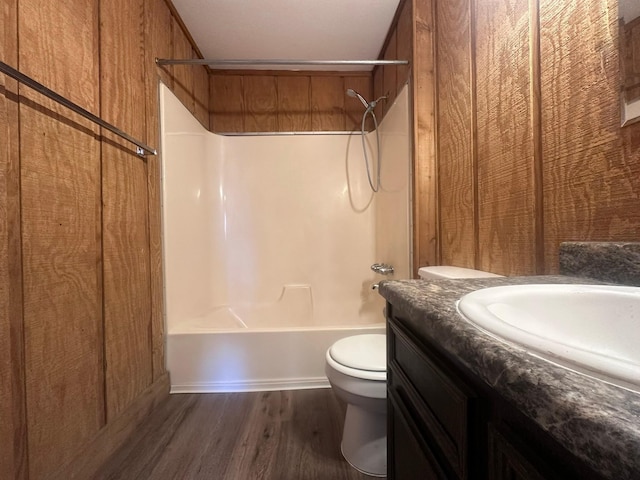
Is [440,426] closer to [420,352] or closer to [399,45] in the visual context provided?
[420,352]

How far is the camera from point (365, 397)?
987 mm

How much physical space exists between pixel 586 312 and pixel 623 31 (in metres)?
0.61

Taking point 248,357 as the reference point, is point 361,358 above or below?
above

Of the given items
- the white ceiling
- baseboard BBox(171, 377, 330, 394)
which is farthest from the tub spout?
the white ceiling

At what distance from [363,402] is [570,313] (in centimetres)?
75

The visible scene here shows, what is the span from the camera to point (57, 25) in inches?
35.2

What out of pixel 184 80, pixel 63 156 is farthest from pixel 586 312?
pixel 184 80

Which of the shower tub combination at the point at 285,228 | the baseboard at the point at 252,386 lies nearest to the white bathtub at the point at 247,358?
the baseboard at the point at 252,386

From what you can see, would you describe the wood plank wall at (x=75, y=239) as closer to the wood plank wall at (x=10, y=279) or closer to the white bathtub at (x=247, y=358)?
the wood plank wall at (x=10, y=279)

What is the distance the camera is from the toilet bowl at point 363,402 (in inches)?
38.7

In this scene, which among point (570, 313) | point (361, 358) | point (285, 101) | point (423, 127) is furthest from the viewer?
point (285, 101)

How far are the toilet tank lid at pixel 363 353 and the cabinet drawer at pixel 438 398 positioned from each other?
36 centimetres

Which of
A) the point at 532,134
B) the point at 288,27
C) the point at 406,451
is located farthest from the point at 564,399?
the point at 288,27

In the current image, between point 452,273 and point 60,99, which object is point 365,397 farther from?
point 60,99
